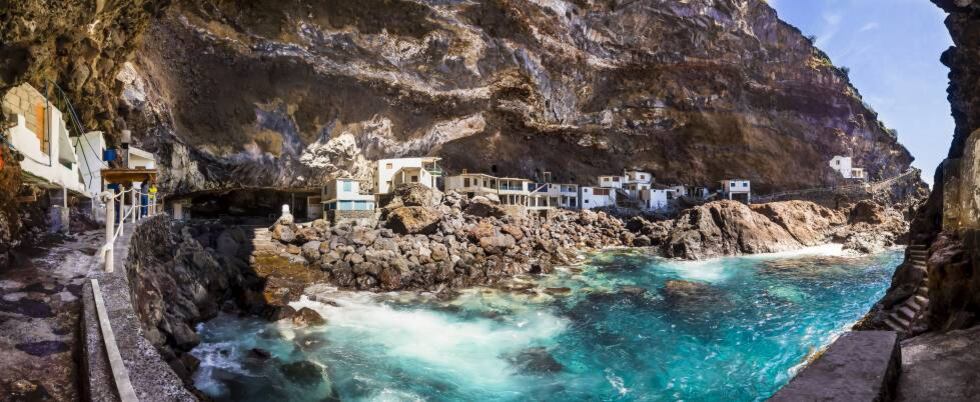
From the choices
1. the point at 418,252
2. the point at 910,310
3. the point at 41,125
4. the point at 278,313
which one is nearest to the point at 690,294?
the point at 910,310

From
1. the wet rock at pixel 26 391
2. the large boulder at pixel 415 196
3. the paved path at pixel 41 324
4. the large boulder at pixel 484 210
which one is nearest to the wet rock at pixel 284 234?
the large boulder at pixel 415 196

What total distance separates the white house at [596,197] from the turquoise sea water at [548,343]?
26649 mm

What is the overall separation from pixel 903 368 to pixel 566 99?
3983 cm

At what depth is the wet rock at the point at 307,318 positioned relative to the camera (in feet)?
51.9

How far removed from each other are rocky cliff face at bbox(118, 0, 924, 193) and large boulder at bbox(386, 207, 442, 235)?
9.89 metres

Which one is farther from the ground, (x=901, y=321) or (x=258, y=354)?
(x=901, y=321)

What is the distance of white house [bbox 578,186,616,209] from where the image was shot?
50.2m

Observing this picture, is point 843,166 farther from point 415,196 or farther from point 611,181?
point 415,196

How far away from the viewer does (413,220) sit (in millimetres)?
29094

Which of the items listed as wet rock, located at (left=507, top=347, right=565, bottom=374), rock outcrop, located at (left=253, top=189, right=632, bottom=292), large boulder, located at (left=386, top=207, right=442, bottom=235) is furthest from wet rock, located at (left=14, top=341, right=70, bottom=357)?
large boulder, located at (left=386, top=207, right=442, bottom=235)

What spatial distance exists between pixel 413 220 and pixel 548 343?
16065 mm

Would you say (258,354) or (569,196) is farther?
(569,196)

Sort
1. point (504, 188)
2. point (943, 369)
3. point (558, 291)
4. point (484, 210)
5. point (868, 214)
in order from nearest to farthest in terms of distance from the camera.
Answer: point (943, 369), point (558, 291), point (484, 210), point (868, 214), point (504, 188)

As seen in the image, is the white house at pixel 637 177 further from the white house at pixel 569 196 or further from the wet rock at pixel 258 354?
the wet rock at pixel 258 354
